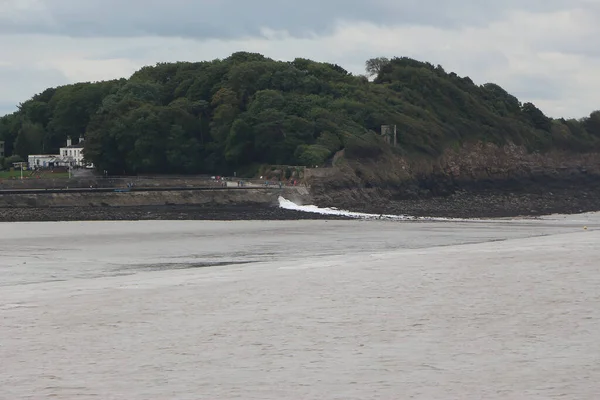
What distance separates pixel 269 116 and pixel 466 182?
19734 mm

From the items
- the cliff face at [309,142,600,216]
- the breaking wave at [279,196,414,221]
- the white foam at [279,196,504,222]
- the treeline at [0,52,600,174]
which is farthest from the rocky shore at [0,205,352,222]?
the treeline at [0,52,600,174]

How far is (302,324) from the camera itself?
1795 centimetres

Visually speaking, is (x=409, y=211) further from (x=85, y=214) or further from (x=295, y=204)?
(x=85, y=214)

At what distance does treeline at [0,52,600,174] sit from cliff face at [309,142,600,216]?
3520 millimetres

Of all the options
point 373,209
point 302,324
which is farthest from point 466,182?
point 302,324

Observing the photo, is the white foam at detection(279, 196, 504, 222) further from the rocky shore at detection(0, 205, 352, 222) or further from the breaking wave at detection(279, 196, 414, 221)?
the rocky shore at detection(0, 205, 352, 222)

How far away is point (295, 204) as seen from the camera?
2778 inches

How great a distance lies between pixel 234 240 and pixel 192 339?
78.0ft

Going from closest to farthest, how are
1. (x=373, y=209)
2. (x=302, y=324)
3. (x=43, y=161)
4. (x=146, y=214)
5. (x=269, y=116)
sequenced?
(x=302, y=324)
(x=146, y=214)
(x=373, y=209)
(x=269, y=116)
(x=43, y=161)

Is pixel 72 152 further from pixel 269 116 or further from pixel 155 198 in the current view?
pixel 155 198

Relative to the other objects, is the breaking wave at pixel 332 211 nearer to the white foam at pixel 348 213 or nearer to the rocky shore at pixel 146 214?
the white foam at pixel 348 213

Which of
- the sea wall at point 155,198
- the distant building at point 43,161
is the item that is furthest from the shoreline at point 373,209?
the distant building at point 43,161

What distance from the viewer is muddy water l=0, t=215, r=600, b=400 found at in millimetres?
13523

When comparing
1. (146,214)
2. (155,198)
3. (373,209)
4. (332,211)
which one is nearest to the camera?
(146,214)
